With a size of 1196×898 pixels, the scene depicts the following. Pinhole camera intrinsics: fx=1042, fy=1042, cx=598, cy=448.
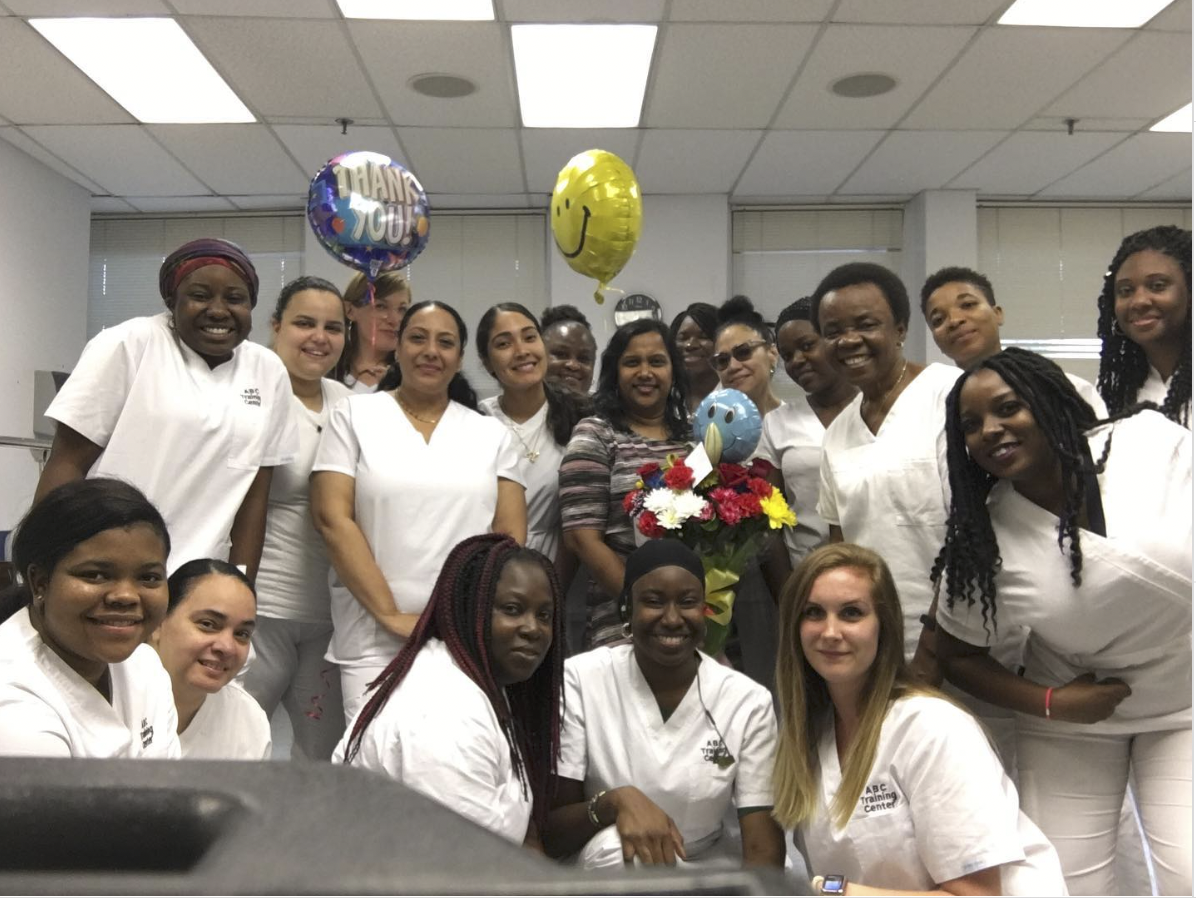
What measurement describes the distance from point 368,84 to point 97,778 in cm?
497

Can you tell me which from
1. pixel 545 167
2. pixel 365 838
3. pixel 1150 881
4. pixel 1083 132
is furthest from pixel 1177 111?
pixel 365 838

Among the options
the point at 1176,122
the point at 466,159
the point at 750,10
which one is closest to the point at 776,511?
the point at 750,10

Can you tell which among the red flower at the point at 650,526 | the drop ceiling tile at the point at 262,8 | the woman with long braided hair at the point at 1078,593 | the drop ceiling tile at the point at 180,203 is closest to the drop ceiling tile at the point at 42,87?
the drop ceiling tile at the point at 262,8

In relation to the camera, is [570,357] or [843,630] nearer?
[843,630]

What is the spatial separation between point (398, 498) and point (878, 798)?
4.07 ft

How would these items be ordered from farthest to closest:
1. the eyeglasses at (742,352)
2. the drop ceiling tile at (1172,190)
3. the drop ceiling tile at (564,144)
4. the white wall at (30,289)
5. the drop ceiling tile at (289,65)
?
the drop ceiling tile at (1172,190), the white wall at (30,289), the drop ceiling tile at (564,144), the drop ceiling tile at (289,65), the eyeglasses at (742,352)

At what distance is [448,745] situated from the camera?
5.60 ft

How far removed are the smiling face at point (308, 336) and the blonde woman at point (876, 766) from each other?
4.68 feet

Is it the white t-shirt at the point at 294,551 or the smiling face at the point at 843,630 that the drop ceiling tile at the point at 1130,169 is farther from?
the white t-shirt at the point at 294,551

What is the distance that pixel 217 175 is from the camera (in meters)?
6.20

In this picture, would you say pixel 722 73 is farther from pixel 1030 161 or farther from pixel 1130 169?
pixel 1130 169

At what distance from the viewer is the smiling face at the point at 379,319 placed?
10.5 feet

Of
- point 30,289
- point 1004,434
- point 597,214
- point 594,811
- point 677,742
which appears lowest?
point 594,811

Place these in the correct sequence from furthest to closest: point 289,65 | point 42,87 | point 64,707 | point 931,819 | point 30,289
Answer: point 30,289, point 42,87, point 289,65, point 931,819, point 64,707
